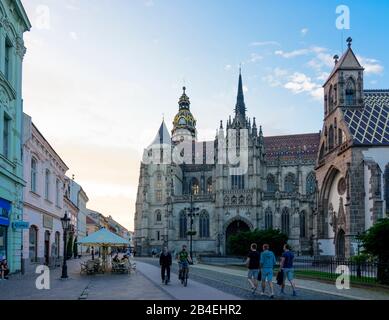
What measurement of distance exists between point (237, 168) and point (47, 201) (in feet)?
156

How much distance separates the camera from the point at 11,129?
25.2 meters

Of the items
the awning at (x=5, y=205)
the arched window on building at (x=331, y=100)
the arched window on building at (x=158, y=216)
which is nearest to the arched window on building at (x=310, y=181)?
the arched window on building at (x=158, y=216)

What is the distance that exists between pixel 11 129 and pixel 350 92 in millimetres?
27528

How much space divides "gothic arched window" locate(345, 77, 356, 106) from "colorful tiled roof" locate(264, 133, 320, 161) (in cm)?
4444

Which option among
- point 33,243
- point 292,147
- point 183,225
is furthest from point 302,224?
point 33,243

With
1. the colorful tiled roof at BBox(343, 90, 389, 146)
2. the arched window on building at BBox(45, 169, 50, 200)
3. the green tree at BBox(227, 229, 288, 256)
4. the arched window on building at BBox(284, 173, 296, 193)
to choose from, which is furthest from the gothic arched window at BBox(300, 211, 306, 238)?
the arched window on building at BBox(45, 169, 50, 200)

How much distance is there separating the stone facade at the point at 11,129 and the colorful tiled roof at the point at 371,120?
77.4 ft

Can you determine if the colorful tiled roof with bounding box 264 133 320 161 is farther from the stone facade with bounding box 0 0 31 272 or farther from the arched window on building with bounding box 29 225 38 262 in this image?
the stone facade with bounding box 0 0 31 272

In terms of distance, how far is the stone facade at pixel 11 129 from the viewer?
23.4 meters

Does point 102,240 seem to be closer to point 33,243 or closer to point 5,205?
point 33,243

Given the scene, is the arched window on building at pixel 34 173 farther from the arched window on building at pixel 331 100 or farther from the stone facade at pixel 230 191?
the stone facade at pixel 230 191

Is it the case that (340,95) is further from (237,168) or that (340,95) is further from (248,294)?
(237,168)
